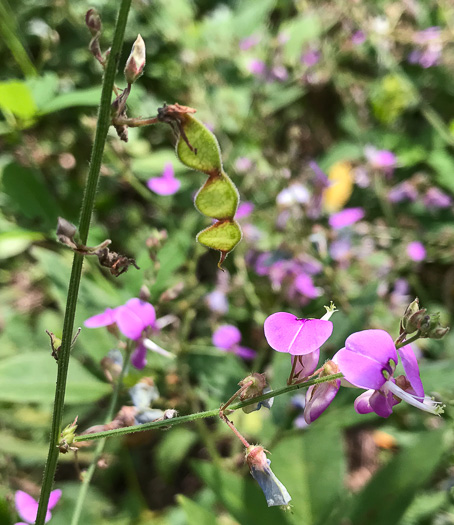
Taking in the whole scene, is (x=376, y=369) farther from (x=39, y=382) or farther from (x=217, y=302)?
(x=217, y=302)

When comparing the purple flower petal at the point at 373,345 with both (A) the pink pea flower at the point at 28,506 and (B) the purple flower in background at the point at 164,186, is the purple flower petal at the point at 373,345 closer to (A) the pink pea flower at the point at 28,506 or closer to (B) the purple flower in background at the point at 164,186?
(A) the pink pea flower at the point at 28,506

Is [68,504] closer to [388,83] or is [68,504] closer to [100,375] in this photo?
[100,375]

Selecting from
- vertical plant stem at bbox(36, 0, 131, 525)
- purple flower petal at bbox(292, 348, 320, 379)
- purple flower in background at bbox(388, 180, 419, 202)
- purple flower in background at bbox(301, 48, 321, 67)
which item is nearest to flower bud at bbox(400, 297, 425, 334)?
purple flower petal at bbox(292, 348, 320, 379)

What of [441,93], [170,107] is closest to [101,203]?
[441,93]

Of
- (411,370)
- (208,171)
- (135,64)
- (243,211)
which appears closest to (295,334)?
(411,370)

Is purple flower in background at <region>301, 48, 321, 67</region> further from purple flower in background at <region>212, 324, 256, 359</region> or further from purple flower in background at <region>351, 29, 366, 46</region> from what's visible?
purple flower in background at <region>212, 324, 256, 359</region>
